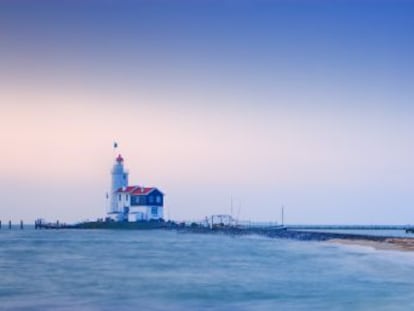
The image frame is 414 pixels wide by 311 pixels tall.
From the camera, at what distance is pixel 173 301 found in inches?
975

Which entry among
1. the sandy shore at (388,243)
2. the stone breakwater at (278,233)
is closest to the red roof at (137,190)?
the stone breakwater at (278,233)

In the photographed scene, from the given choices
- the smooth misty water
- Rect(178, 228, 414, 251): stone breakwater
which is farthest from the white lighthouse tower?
the smooth misty water

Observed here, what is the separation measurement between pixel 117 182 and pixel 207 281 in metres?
62.5

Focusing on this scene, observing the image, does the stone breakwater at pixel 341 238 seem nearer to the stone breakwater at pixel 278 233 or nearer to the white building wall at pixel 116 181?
the stone breakwater at pixel 278 233

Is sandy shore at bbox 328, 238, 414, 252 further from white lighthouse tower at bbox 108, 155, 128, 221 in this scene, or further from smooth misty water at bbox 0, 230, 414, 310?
white lighthouse tower at bbox 108, 155, 128, 221

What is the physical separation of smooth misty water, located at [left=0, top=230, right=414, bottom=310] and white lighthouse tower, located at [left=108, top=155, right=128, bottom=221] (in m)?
43.8

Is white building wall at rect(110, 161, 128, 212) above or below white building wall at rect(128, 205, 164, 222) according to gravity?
above

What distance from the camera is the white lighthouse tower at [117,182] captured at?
92125 mm

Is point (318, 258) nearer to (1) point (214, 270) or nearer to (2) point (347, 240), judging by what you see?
(1) point (214, 270)

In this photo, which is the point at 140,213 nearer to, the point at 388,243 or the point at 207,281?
the point at 388,243

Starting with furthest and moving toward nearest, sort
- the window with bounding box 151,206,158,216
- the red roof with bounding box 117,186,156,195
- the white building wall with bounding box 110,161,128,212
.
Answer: the white building wall with bounding box 110,161,128,212, the window with bounding box 151,206,158,216, the red roof with bounding box 117,186,156,195

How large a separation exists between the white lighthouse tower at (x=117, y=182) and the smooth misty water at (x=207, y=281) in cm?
4377

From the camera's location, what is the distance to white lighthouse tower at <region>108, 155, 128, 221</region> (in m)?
92.1

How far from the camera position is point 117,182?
303 ft
